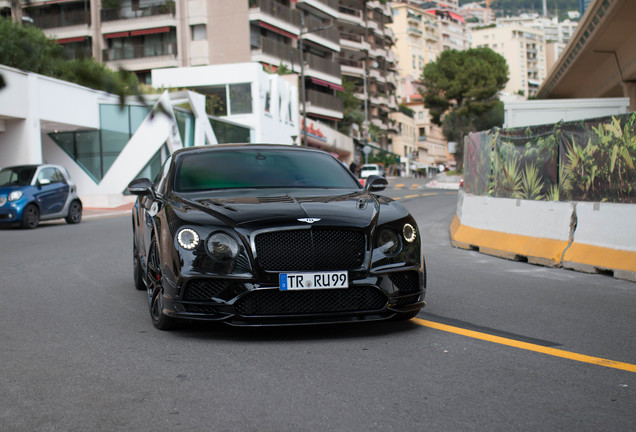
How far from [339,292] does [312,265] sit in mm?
264

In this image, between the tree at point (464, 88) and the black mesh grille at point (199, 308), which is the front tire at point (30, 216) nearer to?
the black mesh grille at point (199, 308)

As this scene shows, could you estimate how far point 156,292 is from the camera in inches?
223

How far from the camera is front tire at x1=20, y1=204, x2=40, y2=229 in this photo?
1876 centimetres

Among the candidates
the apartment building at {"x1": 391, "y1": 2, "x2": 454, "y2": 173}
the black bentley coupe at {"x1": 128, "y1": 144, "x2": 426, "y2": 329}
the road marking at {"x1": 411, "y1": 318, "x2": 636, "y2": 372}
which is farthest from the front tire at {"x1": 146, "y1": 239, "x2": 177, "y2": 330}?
the apartment building at {"x1": 391, "y1": 2, "x2": 454, "y2": 173}

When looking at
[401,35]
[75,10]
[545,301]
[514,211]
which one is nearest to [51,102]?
[514,211]

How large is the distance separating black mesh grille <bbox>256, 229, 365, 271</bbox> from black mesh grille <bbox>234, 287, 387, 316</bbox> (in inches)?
6.4

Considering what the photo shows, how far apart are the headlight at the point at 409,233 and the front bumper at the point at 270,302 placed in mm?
328

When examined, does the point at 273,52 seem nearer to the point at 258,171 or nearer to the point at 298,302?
the point at 258,171

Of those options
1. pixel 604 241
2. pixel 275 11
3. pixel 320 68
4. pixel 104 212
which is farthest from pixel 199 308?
pixel 320 68

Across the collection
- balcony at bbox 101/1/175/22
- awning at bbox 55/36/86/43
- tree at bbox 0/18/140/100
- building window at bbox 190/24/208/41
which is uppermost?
building window at bbox 190/24/208/41

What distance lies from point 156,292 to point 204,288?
2.41 feet

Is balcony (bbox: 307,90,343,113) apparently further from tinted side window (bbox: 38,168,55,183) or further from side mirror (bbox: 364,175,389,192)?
side mirror (bbox: 364,175,389,192)

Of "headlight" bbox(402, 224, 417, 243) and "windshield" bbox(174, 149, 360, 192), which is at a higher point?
"windshield" bbox(174, 149, 360, 192)

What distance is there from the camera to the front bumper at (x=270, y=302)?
5.03m
